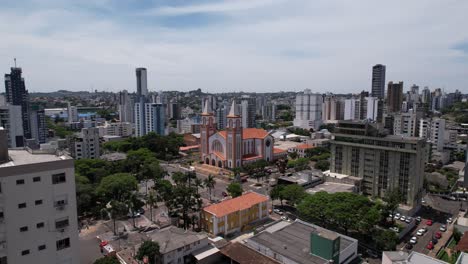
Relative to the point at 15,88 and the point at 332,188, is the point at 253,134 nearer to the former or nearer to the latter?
the point at 332,188

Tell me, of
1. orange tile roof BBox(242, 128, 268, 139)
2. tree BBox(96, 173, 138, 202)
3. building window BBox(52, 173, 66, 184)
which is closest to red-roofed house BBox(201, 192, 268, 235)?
tree BBox(96, 173, 138, 202)

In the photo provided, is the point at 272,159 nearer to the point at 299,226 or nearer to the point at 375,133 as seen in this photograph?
the point at 375,133

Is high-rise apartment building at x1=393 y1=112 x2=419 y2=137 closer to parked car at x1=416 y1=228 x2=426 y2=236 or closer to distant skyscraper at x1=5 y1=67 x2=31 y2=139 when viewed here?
parked car at x1=416 y1=228 x2=426 y2=236

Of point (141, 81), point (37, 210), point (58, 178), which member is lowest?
point (37, 210)

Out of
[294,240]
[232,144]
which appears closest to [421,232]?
[294,240]

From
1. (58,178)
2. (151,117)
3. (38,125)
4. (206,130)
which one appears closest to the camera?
(58,178)

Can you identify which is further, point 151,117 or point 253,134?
point 151,117
